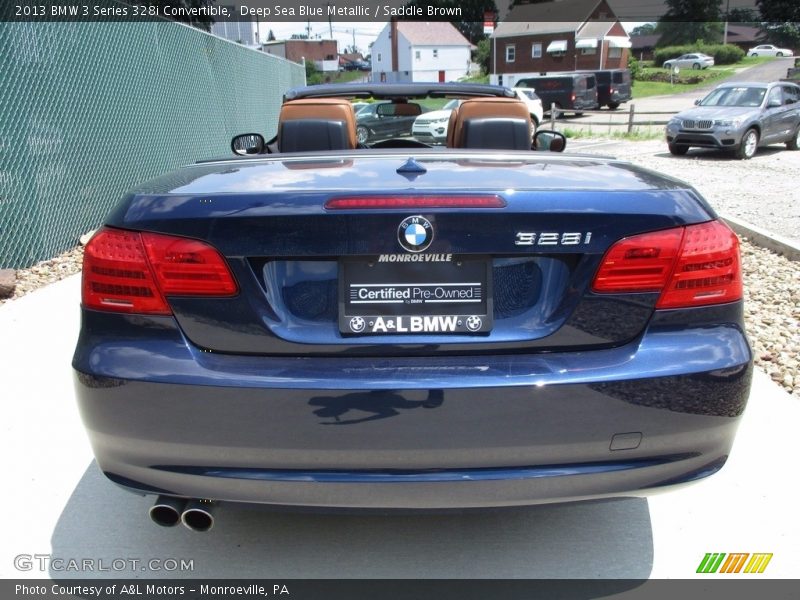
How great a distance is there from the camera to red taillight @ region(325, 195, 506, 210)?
214 centimetres

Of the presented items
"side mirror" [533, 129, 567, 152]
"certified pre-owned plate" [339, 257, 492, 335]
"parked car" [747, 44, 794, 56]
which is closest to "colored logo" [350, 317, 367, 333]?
"certified pre-owned plate" [339, 257, 492, 335]

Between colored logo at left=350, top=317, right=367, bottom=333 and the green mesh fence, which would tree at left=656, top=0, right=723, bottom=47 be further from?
colored logo at left=350, top=317, right=367, bottom=333

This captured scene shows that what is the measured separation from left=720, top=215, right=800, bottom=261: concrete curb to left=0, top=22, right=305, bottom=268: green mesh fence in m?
6.95

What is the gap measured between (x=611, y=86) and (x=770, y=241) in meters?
36.5

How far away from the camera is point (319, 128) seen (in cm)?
409

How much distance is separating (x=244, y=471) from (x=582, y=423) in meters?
1.01

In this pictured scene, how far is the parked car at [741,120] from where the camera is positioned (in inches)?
656

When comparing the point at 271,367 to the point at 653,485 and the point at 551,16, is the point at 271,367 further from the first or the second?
the point at 551,16

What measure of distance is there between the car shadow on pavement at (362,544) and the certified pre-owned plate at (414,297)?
31.7 inches

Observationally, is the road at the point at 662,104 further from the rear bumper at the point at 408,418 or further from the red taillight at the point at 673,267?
the rear bumper at the point at 408,418

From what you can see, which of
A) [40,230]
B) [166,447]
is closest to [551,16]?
[40,230]

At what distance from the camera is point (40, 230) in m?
6.88

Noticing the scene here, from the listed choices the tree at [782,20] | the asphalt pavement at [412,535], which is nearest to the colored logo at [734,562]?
the asphalt pavement at [412,535]

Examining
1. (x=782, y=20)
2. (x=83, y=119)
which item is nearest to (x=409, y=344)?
(x=83, y=119)
